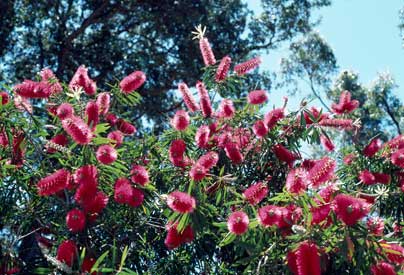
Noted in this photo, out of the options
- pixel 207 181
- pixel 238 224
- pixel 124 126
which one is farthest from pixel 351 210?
pixel 124 126

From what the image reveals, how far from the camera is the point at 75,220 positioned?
3930 mm

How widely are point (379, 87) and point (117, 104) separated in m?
16.0

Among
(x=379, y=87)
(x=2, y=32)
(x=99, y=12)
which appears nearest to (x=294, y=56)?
(x=379, y=87)

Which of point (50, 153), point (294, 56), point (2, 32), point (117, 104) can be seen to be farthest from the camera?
point (294, 56)

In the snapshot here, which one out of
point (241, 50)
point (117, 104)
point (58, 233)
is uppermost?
point (241, 50)

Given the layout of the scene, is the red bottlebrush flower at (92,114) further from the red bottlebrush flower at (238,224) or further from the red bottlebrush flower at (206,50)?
the red bottlebrush flower at (206,50)

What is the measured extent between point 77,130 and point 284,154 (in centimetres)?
169

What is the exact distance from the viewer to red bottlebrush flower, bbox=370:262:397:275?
347 cm

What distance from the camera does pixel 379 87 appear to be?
2016 cm

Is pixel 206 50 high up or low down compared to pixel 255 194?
up

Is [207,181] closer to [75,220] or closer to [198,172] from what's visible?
[198,172]

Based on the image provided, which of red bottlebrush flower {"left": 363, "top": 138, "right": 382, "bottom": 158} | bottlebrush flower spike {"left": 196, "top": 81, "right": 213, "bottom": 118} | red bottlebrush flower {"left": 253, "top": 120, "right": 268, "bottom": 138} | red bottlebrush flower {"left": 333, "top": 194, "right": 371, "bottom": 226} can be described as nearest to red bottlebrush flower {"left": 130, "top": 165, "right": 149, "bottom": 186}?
bottlebrush flower spike {"left": 196, "top": 81, "right": 213, "bottom": 118}

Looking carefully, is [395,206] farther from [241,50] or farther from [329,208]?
[241,50]

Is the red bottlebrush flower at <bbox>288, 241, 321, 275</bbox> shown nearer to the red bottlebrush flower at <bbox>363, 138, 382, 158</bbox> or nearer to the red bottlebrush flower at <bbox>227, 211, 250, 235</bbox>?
the red bottlebrush flower at <bbox>227, 211, 250, 235</bbox>
